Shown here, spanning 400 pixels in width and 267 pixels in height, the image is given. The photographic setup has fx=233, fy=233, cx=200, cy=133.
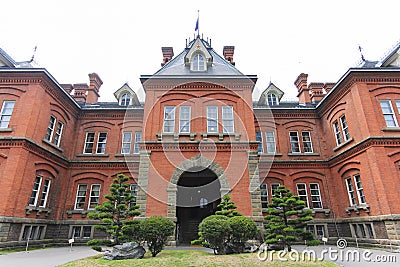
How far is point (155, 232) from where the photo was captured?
9055mm

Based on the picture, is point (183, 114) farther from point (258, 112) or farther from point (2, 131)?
point (2, 131)

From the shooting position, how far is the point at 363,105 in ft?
44.8

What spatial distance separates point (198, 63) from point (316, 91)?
1215 cm

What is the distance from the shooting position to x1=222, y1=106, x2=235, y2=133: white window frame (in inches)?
559

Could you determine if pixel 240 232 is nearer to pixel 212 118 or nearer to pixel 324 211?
pixel 212 118

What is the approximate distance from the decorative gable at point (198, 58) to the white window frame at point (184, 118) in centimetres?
306

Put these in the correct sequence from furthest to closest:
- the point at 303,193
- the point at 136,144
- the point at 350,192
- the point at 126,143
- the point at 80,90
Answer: the point at 80,90
the point at 126,143
the point at 136,144
the point at 303,193
the point at 350,192

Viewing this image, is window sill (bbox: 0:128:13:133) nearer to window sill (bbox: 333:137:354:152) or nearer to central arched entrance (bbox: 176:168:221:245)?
central arched entrance (bbox: 176:168:221:245)

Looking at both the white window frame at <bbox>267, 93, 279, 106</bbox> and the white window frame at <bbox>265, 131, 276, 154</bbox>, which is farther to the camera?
the white window frame at <bbox>267, 93, 279, 106</bbox>

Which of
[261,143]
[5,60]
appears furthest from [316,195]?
[5,60]

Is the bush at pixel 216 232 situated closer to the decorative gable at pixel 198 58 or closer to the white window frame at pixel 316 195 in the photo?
the decorative gable at pixel 198 58

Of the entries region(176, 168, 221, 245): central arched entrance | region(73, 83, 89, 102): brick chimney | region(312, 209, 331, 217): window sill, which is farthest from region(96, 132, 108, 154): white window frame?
region(312, 209, 331, 217): window sill

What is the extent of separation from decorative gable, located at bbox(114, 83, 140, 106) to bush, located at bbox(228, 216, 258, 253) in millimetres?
14737

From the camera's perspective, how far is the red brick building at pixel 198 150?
Answer: 1247 cm
